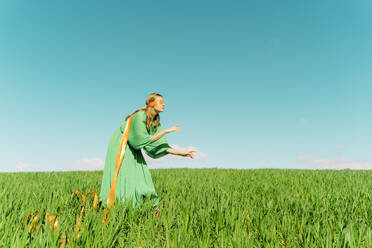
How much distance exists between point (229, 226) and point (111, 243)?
3.94 ft

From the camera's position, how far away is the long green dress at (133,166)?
131 inches

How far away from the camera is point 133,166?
345 cm

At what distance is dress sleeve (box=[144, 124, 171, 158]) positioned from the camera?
11.7 ft

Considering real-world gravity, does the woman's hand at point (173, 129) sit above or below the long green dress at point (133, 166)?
above

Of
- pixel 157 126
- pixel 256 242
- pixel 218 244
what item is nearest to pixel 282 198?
pixel 256 242

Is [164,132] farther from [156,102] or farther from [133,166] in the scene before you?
[133,166]

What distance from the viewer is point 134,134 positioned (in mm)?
3332

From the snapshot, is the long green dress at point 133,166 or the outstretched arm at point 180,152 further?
the outstretched arm at point 180,152

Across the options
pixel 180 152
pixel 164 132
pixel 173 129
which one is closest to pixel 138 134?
pixel 164 132

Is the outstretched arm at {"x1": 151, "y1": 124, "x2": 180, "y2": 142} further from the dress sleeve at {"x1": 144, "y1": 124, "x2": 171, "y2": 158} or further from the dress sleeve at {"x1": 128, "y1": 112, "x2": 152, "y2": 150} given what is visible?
the dress sleeve at {"x1": 144, "y1": 124, "x2": 171, "y2": 158}

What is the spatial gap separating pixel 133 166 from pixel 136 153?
0.20 m

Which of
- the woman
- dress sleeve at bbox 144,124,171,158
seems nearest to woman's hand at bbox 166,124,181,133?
the woman

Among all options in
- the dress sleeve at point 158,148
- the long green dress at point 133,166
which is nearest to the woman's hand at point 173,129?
the long green dress at point 133,166

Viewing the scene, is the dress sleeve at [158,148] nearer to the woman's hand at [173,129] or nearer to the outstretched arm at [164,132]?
the outstretched arm at [164,132]
